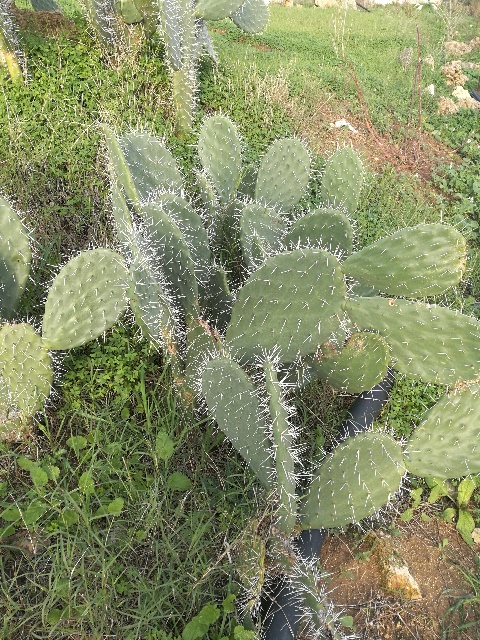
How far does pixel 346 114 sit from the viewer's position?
4949 millimetres

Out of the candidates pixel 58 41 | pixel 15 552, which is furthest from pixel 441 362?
pixel 58 41

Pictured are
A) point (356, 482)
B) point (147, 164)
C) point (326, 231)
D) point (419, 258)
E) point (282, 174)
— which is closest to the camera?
point (356, 482)

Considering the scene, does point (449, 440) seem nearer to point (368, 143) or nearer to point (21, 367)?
point (21, 367)

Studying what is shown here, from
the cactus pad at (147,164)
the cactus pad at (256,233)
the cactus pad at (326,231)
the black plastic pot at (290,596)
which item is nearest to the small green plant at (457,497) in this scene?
the black plastic pot at (290,596)

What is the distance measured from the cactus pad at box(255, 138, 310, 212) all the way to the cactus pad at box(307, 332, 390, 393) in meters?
0.88

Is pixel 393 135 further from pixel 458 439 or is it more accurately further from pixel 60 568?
pixel 60 568

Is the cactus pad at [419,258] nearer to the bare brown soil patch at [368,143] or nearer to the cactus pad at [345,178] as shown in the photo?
the cactus pad at [345,178]

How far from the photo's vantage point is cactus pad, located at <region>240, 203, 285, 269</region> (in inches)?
80.7

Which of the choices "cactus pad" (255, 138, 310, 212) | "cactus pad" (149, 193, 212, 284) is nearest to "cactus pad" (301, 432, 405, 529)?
"cactus pad" (149, 193, 212, 284)

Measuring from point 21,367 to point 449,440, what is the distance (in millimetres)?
1405

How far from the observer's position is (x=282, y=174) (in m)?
2.52

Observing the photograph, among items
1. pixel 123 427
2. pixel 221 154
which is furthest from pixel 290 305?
pixel 221 154

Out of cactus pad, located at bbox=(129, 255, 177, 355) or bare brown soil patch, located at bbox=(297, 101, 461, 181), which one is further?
bare brown soil patch, located at bbox=(297, 101, 461, 181)

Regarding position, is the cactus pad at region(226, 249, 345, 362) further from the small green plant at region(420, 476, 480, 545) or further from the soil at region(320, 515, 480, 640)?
the small green plant at region(420, 476, 480, 545)
